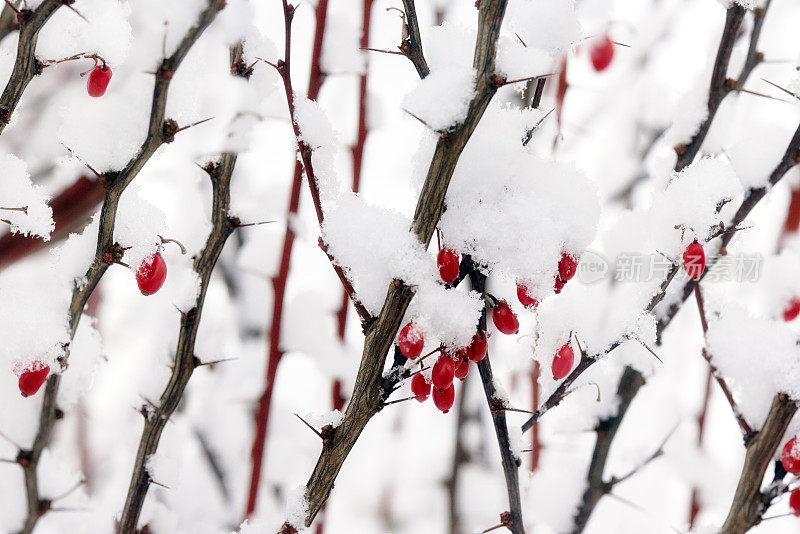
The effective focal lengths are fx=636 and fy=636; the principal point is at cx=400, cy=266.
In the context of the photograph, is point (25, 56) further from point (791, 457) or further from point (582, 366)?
point (791, 457)

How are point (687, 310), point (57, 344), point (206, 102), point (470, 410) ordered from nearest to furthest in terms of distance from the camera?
point (57, 344) < point (206, 102) < point (470, 410) < point (687, 310)

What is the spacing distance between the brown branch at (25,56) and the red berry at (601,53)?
4.11 ft

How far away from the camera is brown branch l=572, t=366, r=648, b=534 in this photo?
1.10 m

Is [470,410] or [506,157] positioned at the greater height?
[470,410]

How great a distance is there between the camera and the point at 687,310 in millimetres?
2246

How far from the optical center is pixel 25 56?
0.69 metres

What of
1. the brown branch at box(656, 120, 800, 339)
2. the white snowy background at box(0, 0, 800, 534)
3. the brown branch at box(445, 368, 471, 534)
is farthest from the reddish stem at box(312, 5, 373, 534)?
the brown branch at box(656, 120, 800, 339)

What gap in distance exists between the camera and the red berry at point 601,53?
1551 mm

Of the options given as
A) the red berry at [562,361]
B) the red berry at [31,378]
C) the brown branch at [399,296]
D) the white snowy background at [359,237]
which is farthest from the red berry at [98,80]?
the red berry at [562,361]

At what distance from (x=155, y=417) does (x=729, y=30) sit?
1.01m

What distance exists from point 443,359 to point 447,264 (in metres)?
0.10

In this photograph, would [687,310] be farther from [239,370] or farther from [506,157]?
[506,157]

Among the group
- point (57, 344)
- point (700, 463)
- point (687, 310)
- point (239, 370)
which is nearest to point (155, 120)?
point (57, 344)

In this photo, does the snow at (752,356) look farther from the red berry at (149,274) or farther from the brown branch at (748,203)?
the red berry at (149,274)
